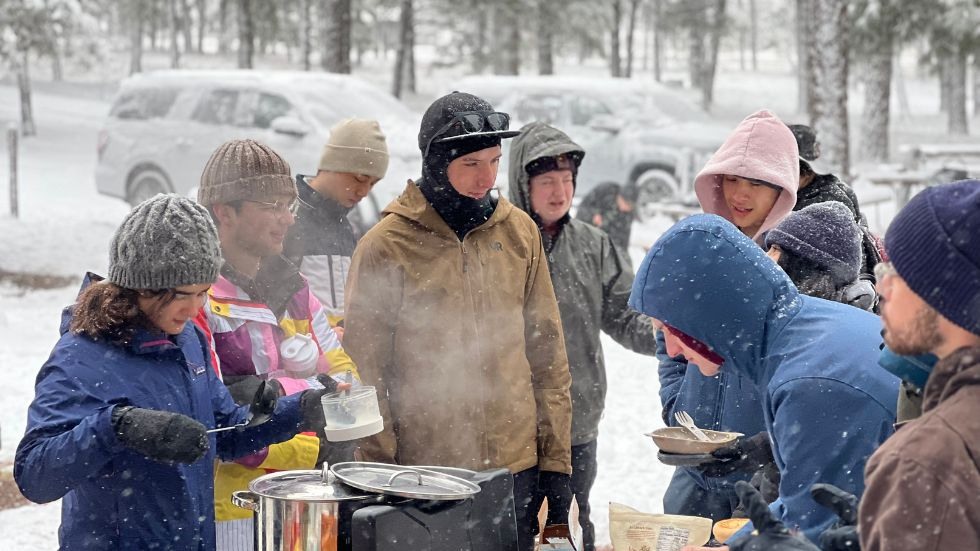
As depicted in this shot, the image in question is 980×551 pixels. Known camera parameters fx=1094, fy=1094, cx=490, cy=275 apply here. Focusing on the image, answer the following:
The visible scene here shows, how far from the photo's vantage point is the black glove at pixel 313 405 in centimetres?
321

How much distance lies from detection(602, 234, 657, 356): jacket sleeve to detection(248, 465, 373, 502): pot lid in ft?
6.89

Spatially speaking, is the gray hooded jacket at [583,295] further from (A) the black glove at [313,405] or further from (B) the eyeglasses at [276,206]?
(A) the black glove at [313,405]

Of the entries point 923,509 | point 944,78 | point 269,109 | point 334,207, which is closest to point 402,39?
point 944,78

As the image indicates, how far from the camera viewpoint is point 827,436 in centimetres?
237

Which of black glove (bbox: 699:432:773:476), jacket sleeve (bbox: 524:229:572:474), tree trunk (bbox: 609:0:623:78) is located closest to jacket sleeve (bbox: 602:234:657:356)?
jacket sleeve (bbox: 524:229:572:474)

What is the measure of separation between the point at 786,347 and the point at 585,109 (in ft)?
55.5

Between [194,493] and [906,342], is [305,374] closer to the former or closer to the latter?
[194,493]

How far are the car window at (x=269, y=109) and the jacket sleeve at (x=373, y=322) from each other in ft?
38.3

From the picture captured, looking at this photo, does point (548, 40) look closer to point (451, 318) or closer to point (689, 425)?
point (451, 318)

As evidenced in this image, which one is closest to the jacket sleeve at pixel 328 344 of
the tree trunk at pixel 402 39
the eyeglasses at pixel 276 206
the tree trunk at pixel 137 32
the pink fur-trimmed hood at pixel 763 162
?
the eyeglasses at pixel 276 206

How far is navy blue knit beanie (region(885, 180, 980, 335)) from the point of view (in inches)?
74.4

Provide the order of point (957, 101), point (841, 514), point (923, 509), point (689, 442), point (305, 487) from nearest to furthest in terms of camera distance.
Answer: point (923, 509), point (841, 514), point (305, 487), point (689, 442), point (957, 101)

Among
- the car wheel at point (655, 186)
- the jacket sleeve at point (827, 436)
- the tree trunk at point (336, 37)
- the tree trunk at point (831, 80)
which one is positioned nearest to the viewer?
the jacket sleeve at point (827, 436)

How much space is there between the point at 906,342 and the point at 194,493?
1.98m
